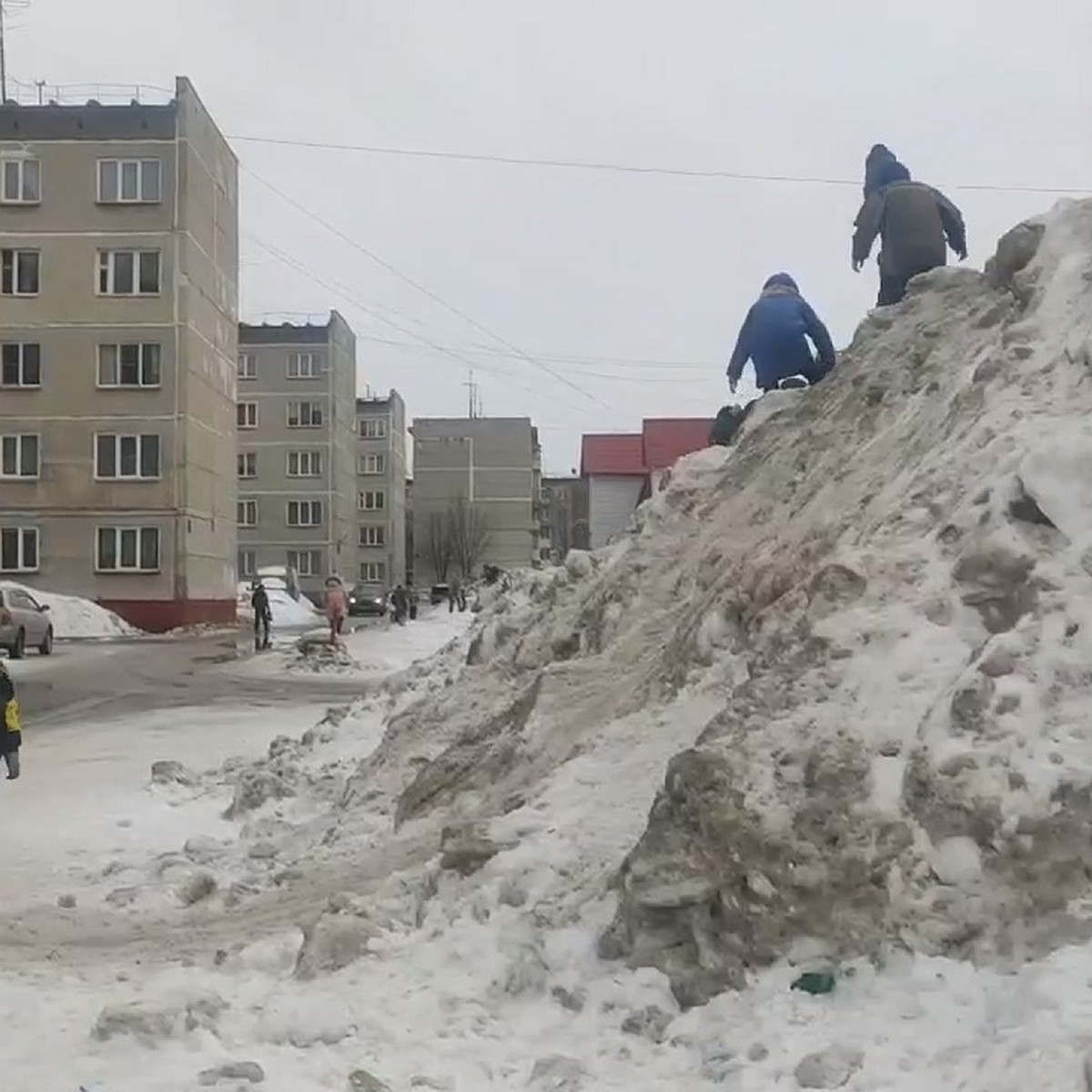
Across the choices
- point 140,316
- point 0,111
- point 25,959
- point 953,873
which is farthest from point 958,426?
point 0,111

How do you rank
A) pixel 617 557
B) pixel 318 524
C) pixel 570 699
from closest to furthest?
pixel 570 699 → pixel 617 557 → pixel 318 524

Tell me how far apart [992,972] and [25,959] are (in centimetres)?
420

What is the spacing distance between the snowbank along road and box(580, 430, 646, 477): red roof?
105 feet

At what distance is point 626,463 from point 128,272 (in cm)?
1484

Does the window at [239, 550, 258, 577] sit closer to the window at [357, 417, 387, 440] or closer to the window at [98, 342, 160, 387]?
the window at [357, 417, 387, 440]

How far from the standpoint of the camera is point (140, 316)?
135ft

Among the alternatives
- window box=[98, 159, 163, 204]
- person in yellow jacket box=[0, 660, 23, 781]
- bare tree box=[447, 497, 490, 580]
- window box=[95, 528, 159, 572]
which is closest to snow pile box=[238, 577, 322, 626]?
window box=[95, 528, 159, 572]

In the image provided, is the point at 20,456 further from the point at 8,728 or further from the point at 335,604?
the point at 8,728

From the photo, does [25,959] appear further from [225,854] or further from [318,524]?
[318,524]

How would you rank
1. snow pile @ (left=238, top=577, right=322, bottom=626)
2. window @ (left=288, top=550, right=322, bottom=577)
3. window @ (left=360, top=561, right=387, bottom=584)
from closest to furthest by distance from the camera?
snow pile @ (left=238, top=577, right=322, bottom=626)
window @ (left=288, top=550, right=322, bottom=577)
window @ (left=360, top=561, right=387, bottom=584)

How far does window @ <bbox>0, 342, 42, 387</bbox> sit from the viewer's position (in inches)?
1617

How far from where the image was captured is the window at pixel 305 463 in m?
70.6

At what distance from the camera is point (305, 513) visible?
233ft

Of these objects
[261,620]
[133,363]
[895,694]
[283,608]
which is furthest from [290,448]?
[895,694]
